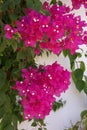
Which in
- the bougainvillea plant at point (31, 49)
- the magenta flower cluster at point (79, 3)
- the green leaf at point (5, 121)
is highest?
the magenta flower cluster at point (79, 3)

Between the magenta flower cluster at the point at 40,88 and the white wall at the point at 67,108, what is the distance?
0.48m

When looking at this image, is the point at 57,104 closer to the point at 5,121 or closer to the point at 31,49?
the point at 5,121

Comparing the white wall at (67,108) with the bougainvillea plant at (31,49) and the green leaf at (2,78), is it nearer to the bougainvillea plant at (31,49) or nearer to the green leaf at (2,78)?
the bougainvillea plant at (31,49)

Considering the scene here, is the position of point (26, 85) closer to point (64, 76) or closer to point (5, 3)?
point (64, 76)

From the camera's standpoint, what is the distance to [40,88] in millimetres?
1281

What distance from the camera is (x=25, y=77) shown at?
1.32m

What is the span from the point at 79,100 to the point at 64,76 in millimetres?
729

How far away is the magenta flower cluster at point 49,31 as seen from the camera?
114cm

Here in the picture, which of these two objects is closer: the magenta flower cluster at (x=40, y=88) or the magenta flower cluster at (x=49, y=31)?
the magenta flower cluster at (x=49, y=31)

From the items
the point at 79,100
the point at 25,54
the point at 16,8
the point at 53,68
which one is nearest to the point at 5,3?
the point at 16,8

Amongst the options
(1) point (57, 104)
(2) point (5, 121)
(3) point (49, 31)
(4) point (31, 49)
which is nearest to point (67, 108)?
(1) point (57, 104)

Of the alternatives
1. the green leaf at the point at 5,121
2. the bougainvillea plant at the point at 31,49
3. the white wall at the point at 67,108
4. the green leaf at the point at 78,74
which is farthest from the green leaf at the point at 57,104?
the green leaf at the point at 5,121

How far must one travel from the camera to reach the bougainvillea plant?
116cm

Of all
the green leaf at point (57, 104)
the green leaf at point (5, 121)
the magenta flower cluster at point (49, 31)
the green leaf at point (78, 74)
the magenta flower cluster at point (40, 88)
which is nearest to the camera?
the magenta flower cluster at point (49, 31)
